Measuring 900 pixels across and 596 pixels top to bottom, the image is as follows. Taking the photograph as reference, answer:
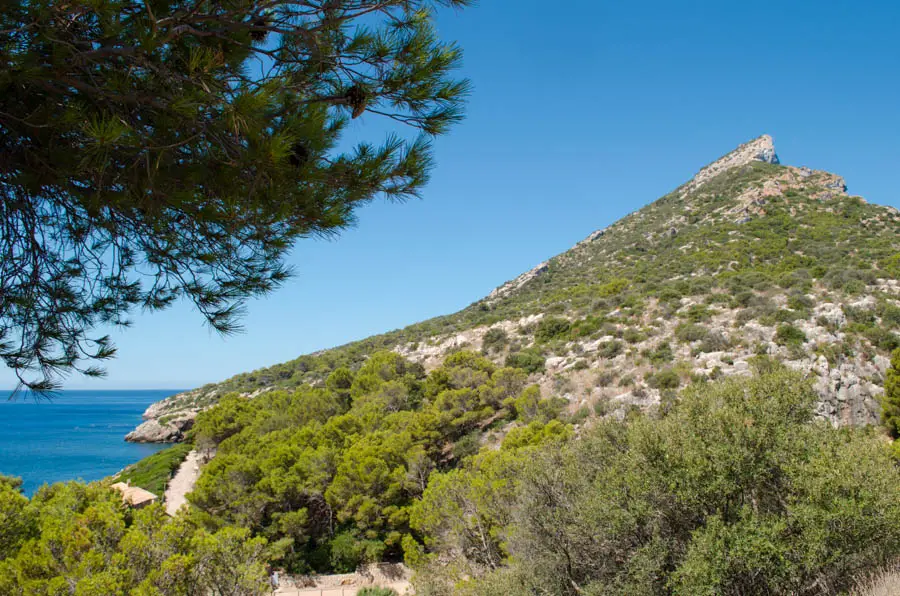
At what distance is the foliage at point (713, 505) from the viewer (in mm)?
5750

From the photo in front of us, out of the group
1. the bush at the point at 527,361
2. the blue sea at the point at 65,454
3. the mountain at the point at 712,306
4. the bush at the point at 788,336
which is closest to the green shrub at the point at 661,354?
the mountain at the point at 712,306

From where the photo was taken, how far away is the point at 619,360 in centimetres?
2017

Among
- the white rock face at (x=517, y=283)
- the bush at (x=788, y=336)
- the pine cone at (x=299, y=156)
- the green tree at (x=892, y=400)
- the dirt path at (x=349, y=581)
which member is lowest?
the dirt path at (x=349, y=581)

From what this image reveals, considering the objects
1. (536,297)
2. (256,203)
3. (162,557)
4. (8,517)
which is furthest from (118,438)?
(256,203)

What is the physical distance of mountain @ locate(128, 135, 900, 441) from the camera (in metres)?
16.6

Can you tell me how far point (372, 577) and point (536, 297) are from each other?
1139 inches

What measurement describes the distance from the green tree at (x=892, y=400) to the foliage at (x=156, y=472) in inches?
1163

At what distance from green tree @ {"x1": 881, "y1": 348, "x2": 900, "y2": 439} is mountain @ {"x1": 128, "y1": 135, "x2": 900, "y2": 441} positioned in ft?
1.76

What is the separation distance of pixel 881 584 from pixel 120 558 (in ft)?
33.0

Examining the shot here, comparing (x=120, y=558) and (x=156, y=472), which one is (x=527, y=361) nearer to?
(x=120, y=558)

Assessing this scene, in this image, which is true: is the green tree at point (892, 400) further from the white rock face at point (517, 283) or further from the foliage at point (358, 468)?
the white rock face at point (517, 283)

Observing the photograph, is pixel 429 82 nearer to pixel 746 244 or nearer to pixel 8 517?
pixel 8 517

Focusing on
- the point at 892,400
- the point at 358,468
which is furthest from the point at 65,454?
the point at 892,400

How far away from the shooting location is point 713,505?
6.77m
